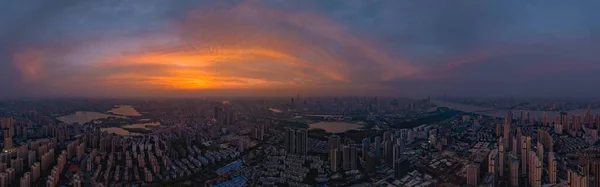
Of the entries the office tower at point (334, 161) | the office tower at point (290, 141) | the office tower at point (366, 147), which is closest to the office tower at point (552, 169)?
the office tower at point (366, 147)

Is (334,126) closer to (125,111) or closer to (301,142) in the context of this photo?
(301,142)

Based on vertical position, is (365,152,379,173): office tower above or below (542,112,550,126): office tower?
below

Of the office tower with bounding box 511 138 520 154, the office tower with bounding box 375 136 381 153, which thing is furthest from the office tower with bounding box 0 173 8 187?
the office tower with bounding box 511 138 520 154

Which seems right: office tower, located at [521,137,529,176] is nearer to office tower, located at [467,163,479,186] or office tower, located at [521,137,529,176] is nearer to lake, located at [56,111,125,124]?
office tower, located at [467,163,479,186]

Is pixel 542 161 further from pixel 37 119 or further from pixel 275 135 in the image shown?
pixel 37 119

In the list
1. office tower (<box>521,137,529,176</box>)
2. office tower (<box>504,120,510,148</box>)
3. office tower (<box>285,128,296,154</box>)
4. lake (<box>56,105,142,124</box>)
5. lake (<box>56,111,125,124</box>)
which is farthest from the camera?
lake (<box>56,105,142,124</box>)

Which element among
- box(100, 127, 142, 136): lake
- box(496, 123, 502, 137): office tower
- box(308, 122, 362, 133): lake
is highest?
box(496, 123, 502, 137): office tower

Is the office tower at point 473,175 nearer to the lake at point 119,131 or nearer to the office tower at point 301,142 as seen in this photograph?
the office tower at point 301,142

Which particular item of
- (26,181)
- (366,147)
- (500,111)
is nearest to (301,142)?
(366,147)
